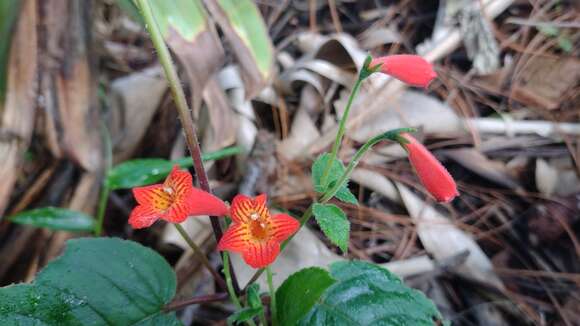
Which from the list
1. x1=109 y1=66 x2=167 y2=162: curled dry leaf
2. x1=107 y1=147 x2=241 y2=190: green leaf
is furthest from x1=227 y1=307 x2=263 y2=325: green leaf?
x1=109 y1=66 x2=167 y2=162: curled dry leaf

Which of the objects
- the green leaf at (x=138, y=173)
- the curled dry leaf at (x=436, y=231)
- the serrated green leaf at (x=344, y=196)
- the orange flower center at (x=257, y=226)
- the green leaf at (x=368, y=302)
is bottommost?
the curled dry leaf at (x=436, y=231)

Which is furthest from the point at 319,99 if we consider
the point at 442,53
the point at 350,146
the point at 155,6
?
the point at 155,6

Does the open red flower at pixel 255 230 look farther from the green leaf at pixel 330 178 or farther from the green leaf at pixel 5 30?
the green leaf at pixel 5 30

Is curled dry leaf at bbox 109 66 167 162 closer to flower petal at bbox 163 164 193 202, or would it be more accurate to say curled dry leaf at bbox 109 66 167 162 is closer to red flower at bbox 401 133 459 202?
flower petal at bbox 163 164 193 202

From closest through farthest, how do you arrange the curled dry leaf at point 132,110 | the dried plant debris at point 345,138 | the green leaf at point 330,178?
the green leaf at point 330,178, the dried plant debris at point 345,138, the curled dry leaf at point 132,110

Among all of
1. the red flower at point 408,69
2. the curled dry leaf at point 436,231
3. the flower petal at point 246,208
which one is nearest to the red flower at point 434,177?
the red flower at point 408,69

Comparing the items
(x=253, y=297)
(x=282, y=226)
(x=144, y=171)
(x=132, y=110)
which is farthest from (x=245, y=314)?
(x=132, y=110)

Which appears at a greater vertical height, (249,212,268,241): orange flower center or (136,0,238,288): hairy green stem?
(136,0,238,288): hairy green stem
